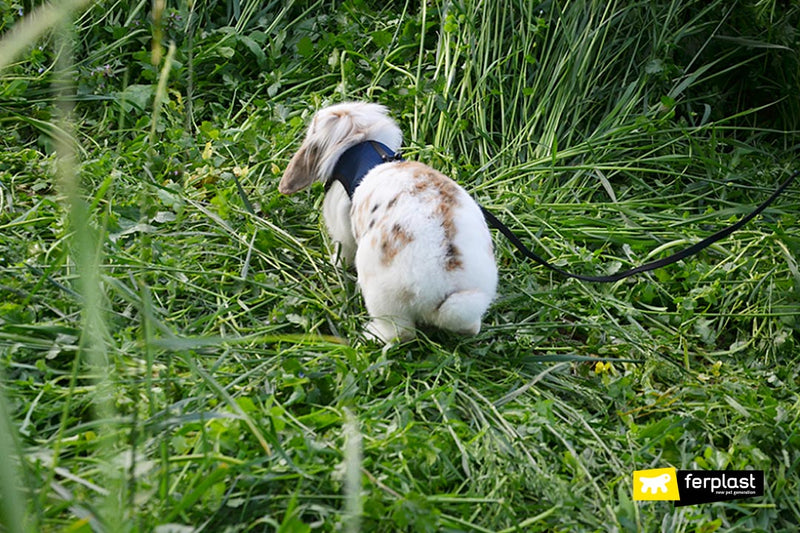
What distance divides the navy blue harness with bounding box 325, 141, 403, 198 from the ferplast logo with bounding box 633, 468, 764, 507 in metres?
1.38

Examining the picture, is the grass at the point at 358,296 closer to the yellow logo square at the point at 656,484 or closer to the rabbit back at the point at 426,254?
the yellow logo square at the point at 656,484

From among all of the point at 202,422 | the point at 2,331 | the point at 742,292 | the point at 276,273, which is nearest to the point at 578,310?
the point at 742,292

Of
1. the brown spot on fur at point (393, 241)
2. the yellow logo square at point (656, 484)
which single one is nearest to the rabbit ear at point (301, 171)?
the brown spot on fur at point (393, 241)

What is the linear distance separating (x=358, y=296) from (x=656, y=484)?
4.13ft

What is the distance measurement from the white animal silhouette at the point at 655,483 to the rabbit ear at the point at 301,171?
165 cm

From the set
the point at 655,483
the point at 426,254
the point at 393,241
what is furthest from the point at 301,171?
the point at 655,483

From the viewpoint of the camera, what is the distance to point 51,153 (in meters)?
3.62

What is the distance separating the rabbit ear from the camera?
3.08m

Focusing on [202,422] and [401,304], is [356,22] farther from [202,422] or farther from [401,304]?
[202,422]

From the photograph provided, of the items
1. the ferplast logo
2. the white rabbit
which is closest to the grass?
the ferplast logo

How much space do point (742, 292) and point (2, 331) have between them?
A: 2566mm

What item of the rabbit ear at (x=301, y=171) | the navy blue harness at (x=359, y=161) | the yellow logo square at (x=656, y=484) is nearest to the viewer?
the yellow logo square at (x=656, y=484)

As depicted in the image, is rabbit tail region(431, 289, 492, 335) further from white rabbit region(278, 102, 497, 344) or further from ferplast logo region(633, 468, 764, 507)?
ferplast logo region(633, 468, 764, 507)

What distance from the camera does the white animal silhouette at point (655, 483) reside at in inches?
83.4
